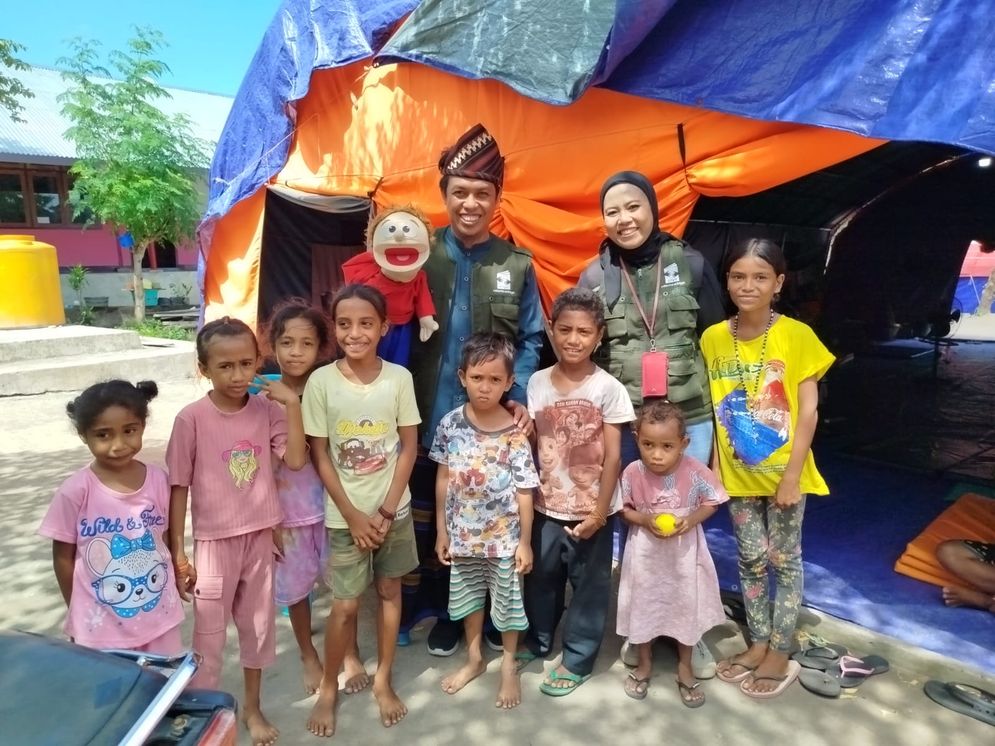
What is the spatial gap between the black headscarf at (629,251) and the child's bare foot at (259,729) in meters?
2.01

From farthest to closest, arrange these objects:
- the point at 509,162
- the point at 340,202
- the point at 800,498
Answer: the point at 340,202 < the point at 509,162 < the point at 800,498

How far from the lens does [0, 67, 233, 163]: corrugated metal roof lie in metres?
13.8

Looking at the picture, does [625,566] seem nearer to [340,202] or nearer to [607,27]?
[607,27]

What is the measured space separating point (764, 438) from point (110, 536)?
2.25 m

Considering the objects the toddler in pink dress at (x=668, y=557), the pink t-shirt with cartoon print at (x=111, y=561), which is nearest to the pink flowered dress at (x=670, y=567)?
the toddler in pink dress at (x=668, y=557)

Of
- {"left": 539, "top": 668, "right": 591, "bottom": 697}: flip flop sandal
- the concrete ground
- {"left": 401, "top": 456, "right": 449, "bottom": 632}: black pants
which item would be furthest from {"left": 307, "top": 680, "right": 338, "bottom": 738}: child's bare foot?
{"left": 539, "top": 668, "right": 591, "bottom": 697}: flip flop sandal

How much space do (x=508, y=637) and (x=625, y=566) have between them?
1.76 feet

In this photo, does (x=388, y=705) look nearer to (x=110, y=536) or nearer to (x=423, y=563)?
(x=423, y=563)

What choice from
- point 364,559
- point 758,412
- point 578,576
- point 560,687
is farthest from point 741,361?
point 364,559

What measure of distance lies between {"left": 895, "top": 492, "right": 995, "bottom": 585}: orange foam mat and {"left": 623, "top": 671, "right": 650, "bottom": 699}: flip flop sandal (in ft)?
5.45

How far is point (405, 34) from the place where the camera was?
3.90 meters

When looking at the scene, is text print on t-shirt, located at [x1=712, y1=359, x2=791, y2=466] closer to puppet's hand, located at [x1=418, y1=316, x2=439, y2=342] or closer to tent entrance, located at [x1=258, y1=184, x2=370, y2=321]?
puppet's hand, located at [x1=418, y1=316, x2=439, y2=342]

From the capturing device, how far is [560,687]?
8.63ft

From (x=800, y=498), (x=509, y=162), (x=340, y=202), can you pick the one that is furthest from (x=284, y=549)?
(x=340, y=202)
